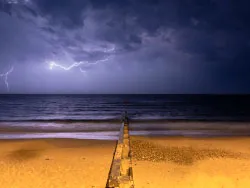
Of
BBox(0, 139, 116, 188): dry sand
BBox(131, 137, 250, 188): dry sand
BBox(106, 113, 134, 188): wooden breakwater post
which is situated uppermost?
BBox(106, 113, 134, 188): wooden breakwater post

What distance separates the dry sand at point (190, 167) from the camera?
25.8 ft

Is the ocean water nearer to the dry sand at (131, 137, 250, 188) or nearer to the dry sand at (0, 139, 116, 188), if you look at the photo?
the dry sand at (0, 139, 116, 188)

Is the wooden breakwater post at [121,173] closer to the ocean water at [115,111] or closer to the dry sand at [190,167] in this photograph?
the dry sand at [190,167]

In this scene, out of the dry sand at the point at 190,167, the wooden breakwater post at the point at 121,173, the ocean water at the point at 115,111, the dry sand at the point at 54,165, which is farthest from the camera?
the ocean water at the point at 115,111

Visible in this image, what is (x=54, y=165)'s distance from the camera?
9.77m

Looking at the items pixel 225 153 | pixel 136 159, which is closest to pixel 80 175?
pixel 136 159

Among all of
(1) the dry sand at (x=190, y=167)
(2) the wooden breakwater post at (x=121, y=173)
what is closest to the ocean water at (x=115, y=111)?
(1) the dry sand at (x=190, y=167)

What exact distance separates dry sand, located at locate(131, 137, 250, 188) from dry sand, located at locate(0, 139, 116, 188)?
144 cm

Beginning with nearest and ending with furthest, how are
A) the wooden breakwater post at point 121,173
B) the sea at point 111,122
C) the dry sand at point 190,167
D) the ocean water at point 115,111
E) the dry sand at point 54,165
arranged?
the wooden breakwater post at point 121,173 < the dry sand at point 190,167 < the dry sand at point 54,165 < the sea at point 111,122 < the ocean water at point 115,111

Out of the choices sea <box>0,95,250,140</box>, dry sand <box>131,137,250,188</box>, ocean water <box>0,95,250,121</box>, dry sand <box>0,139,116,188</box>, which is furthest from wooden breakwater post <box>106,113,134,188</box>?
ocean water <box>0,95,250,121</box>

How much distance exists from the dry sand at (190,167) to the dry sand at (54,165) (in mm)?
1437

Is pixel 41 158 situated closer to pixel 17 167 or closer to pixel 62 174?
pixel 17 167

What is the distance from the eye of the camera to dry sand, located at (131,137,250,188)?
7852 millimetres

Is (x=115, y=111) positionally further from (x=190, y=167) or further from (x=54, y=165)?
(x=190, y=167)
